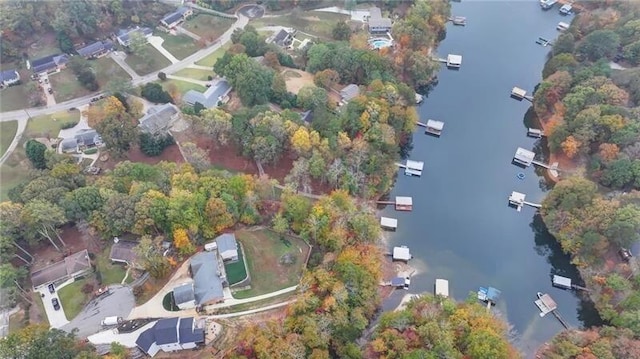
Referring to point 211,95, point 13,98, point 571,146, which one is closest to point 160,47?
point 211,95

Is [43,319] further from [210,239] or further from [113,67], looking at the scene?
[113,67]

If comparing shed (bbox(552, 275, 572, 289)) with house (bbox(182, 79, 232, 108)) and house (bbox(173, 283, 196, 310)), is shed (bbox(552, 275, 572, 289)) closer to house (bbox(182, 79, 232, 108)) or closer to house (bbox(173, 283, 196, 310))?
house (bbox(173, 283, 196, 310))

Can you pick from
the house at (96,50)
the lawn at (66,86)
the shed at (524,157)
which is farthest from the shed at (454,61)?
the lawn at (66,86)

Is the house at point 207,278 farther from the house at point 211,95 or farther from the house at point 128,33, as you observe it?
the house at point 128,33

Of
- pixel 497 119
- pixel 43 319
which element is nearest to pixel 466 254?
pixel 497 119

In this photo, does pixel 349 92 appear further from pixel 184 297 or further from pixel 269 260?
pixel 184 297
